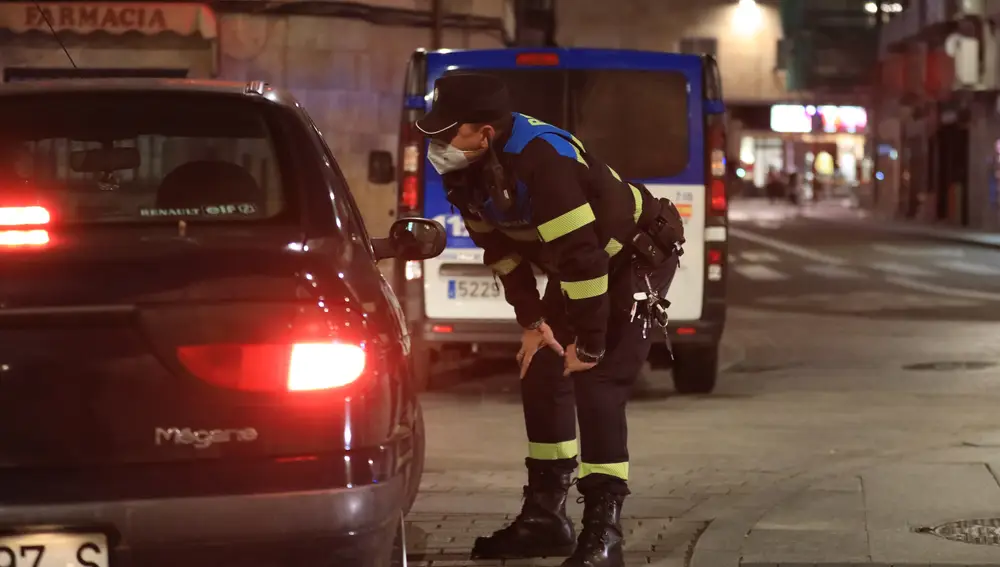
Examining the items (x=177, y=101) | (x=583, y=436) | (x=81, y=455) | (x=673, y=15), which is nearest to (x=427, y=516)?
(x=583, y=436)

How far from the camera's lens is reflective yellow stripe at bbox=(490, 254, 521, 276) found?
17.0 ft

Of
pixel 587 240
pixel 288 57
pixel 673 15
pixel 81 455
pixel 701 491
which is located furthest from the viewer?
pixel 673 15

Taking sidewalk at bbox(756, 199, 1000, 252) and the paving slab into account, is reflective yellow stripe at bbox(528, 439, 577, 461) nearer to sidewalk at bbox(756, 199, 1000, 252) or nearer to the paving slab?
the paving slab

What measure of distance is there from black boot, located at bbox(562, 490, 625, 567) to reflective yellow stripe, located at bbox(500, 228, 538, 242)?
3.00ft

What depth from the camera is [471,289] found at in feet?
30.9

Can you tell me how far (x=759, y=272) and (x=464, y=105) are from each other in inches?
744

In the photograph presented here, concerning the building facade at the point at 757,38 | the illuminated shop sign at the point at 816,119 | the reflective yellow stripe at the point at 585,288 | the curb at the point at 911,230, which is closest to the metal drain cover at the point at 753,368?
the reflective yellow stripe at the point at 585,288

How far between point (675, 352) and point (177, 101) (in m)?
6.32

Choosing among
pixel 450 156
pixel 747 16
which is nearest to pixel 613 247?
pixel 450 156

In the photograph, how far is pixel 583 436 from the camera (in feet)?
17.0

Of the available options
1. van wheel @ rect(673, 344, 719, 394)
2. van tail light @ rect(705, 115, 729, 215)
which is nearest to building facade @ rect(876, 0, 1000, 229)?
van wheel @ rect(673, 344, 719, 394)

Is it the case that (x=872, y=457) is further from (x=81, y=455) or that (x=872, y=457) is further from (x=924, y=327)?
(x=924, y=327)

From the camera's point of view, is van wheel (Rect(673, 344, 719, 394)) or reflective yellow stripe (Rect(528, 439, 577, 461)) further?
van wheel (Rect(673, 344, 719, 394))

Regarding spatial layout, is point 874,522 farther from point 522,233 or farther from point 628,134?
point 628,134
